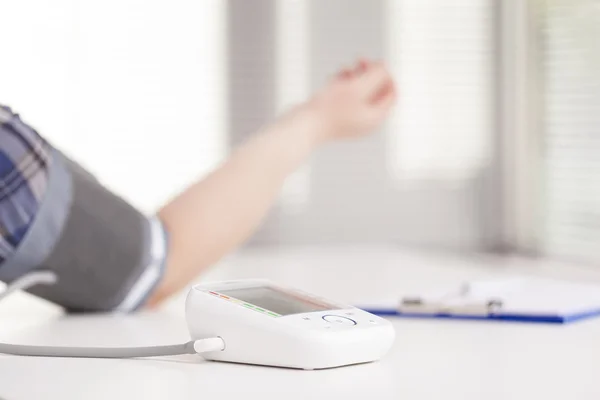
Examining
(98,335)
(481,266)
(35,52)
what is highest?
(35,52)

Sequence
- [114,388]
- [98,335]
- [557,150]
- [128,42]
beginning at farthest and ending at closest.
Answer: [128,42]
[557,150]
[98,335]
[114,388]

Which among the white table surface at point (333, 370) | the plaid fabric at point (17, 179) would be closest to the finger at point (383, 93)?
the white table surface at point (333, 370)

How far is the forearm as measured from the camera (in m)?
0.96

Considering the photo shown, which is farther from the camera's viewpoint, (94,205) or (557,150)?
(557,150)

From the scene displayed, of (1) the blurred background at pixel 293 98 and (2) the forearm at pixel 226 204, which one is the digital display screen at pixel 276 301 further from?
(1) the blurred background at pixel 293 98

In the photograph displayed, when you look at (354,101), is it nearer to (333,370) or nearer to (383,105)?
(383,105)

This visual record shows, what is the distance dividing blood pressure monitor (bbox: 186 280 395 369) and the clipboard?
22 cm

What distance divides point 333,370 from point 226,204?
41 centimetres

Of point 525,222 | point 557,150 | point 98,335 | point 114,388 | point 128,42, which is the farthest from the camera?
point 128,42

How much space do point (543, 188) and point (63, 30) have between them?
971 mm

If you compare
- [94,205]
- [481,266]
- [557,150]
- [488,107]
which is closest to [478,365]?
[94,205]

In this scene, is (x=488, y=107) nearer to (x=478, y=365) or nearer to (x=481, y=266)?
(x=481, y=266)

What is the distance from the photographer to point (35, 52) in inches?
71.9

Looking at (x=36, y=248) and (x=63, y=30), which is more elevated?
(x=63, y=30)
